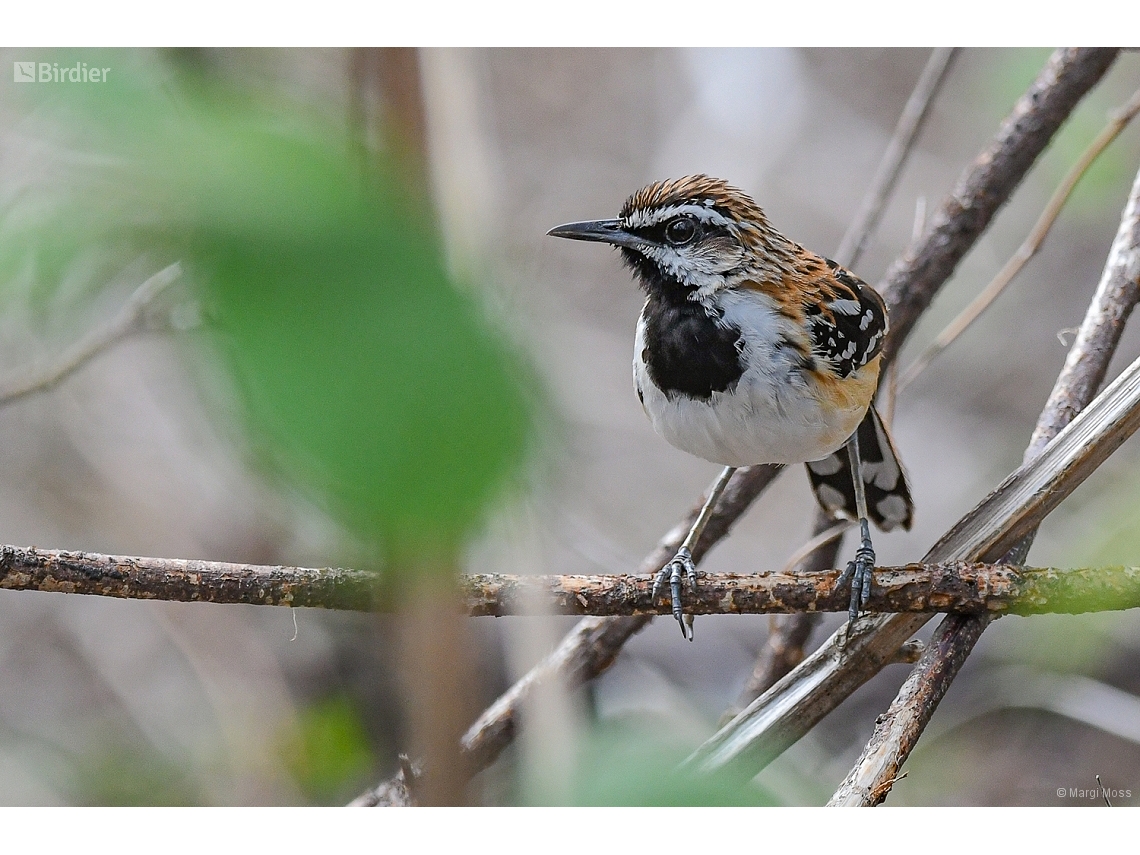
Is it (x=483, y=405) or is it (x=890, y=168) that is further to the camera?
(x=890, y=168)

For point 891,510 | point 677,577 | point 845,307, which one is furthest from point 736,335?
point 891,510

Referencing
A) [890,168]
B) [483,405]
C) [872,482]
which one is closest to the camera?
[483,405]

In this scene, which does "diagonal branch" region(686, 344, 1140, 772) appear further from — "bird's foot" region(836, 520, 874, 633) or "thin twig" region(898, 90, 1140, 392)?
"thin twig" region(898, 90, 1140, 392)

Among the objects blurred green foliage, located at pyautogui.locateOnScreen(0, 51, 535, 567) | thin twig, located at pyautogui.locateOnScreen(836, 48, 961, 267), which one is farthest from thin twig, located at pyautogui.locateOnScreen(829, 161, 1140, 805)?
blurred green foliage, located at pyautogui.locateOnScreen(0, 51, 535, 567)

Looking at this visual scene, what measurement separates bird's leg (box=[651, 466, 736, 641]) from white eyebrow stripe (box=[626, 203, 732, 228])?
0.48 metres

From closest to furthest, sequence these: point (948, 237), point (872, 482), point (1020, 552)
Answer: point (1020, 552) < point (872, 482) < point (948, 237)

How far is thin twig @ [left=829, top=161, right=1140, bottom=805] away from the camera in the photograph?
58.6 inches

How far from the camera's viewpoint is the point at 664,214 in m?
1.72

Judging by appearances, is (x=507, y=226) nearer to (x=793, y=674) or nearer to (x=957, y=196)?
(x=793, y=674)

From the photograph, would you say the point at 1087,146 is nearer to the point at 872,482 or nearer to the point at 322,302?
the point at 872,482

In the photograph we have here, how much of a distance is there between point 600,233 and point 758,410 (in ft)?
1.34

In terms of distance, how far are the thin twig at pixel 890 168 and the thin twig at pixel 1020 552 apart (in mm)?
462

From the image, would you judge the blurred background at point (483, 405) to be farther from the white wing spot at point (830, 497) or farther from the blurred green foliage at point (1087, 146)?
the white wing spot at point (830, 497)

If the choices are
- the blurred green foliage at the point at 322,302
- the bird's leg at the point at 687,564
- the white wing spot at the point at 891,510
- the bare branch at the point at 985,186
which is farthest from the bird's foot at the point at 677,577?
the blurred green foliage at the point at 322,302
